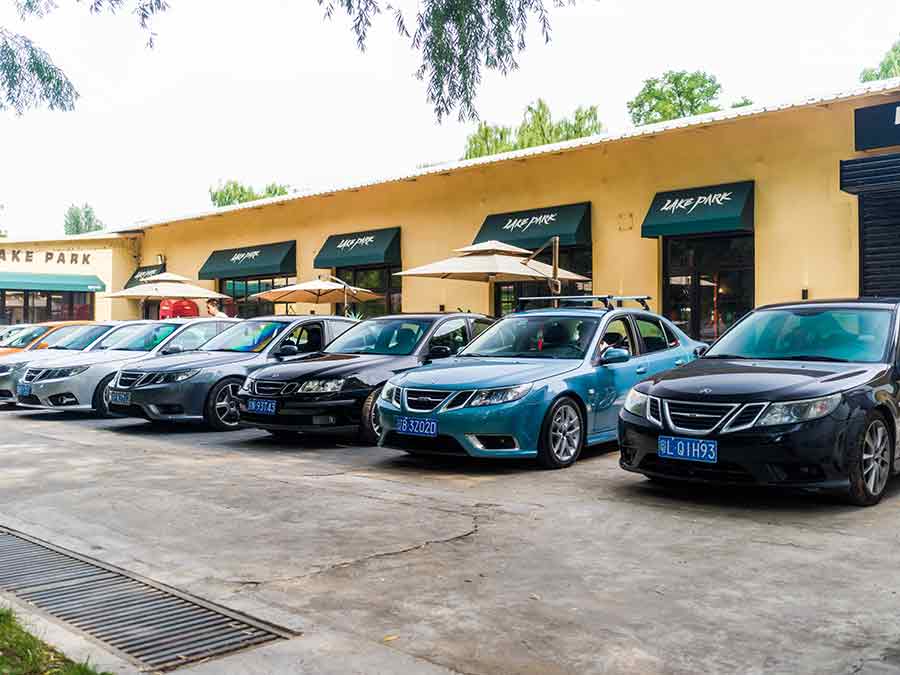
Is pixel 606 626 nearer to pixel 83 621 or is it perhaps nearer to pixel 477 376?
pixel 83 621

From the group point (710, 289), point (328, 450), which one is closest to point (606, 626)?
point (328, 450)

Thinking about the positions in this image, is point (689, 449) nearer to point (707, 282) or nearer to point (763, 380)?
point (763, 380)

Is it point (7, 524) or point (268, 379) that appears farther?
point (268, 379)

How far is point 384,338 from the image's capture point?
10.8 metres

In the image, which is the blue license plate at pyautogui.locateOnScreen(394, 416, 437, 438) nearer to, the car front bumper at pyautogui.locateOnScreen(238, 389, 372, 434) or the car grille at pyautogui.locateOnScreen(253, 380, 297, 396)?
the car front bumper at pyautogui.locateOnScreen(238, 389, 372, 434)

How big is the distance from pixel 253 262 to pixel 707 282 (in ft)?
48.3

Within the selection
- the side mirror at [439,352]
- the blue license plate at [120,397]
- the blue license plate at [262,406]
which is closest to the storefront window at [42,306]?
the blue license plate at [120,397]

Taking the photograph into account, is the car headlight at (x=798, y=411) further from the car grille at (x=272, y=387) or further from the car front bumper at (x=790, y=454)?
the car grille at (x=272, y=387)

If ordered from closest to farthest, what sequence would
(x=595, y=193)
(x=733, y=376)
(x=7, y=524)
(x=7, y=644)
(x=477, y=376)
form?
(x=7, y=644) → (x=7, y=524) → (x=733, y=376) → (x=477, y=376) → (x=595, y=193)

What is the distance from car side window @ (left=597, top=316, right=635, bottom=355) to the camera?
908 centimetres

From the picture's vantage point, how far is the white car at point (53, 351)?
14234 millimetres

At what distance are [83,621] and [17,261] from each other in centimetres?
3322

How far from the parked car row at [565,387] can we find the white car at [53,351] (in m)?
0.96

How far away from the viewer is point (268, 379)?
9984 millimetres
